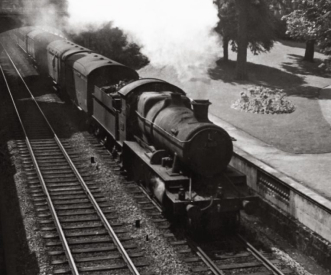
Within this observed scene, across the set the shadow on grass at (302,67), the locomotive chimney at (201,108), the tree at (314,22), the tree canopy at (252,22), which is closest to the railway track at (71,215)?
the locomotive chimney at (201,108)

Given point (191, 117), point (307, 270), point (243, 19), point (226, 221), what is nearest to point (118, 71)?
point (191, 117)

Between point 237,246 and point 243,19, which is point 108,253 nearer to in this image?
point 237,246

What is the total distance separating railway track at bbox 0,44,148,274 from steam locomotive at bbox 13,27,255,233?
1.32 m

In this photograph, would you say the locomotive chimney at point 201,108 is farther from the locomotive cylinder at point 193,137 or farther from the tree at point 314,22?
the tree at point 314,22

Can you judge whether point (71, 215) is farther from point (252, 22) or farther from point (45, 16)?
point (45, 16)

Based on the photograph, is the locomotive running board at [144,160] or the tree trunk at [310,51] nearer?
the locomotive running board at [144,160]

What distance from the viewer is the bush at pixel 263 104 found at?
74.1 feet

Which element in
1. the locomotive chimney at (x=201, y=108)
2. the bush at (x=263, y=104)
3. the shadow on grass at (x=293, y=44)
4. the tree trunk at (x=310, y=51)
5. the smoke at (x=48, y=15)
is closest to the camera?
the locomotive chimney at (x=201, y=108)

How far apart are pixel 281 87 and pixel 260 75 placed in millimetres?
3798

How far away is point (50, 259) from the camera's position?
10141 millimetres

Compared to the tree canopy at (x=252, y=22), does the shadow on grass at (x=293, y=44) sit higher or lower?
lower

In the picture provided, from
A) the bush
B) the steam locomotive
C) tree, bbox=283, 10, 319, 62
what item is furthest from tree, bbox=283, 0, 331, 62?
the steam locomotive

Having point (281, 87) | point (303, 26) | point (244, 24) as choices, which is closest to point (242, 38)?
point (244, 24)

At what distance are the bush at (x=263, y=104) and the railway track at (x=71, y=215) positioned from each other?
9.27 metres
